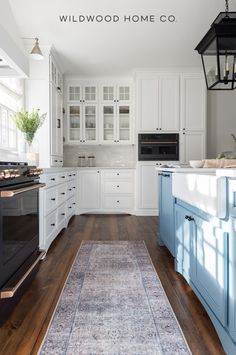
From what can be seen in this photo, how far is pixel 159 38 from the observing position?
4.23m

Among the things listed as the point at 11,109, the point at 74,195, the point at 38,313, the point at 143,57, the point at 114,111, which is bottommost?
the point at 38,313

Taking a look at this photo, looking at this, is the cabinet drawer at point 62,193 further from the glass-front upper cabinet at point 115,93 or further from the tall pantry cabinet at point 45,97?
the glass-front upper cabinet at point 115,93

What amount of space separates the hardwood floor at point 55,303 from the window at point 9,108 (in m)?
1.33

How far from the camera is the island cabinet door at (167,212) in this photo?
262 cm

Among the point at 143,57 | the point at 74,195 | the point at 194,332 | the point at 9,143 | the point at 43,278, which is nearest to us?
the point at 194,332

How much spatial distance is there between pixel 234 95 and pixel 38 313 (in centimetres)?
530

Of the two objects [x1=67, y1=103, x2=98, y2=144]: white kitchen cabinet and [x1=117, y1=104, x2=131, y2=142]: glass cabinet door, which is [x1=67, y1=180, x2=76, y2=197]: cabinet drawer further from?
[x1=117, y1=104, x2=131, y2=142]: glass cabinet door

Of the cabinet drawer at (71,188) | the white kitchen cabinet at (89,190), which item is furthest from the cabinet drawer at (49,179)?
the white kitchen cabinet at (89,190)

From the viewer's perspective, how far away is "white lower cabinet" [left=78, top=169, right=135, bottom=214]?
5426 mm

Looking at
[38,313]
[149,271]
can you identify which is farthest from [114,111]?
[38,313]

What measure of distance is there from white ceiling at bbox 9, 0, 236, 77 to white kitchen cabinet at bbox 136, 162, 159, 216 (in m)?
1.77

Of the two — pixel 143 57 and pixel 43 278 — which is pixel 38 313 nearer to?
pixel 43 278

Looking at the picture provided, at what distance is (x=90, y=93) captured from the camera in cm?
568

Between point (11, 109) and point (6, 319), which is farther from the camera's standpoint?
point (11, 109)
